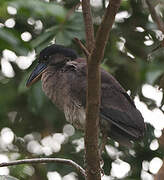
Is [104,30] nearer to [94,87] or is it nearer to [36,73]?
[94,87]

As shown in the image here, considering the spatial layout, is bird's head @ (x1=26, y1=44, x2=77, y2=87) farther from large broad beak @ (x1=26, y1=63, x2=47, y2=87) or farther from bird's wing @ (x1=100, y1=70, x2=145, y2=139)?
bird's wing @ (x1=100, y1=70, x2=145, y2=139)

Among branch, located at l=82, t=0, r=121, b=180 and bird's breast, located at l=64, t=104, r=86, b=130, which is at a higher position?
branch, located at l=82, t=0, r=121, b=180

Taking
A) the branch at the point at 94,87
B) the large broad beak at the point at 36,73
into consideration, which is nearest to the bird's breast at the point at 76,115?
the large broad beak at the point at 36,73

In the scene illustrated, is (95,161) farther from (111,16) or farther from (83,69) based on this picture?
(83,69)

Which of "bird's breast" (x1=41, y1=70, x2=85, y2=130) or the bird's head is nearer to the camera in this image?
"bird's breast" (x1=41, y1=70, x2=85, y2=130)

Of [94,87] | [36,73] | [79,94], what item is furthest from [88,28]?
[36,73]

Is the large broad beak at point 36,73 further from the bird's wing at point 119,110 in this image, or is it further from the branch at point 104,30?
the branch at point 104,30

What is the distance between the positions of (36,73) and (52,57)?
137 millimetres

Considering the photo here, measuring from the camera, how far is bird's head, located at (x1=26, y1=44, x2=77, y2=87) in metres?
3.74

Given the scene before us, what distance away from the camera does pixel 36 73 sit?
3740 millimetres

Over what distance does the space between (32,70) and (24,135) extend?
77cm

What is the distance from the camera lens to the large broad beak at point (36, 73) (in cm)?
371

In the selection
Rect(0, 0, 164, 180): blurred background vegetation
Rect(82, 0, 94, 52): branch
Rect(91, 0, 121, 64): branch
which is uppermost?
Rect(91, 0, 121, 64): branch

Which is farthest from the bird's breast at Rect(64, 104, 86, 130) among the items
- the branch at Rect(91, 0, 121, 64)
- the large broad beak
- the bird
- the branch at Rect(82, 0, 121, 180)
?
the branch at Rect(91, 0, 121, 64)
